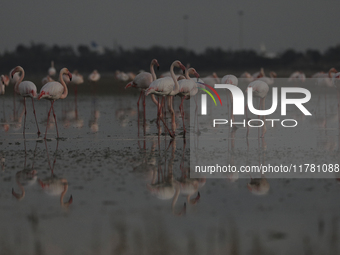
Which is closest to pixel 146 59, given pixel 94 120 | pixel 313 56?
pixel 313 56

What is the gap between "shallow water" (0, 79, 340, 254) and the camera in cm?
421

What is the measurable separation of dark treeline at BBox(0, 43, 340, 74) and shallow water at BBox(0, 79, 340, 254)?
1817 inches

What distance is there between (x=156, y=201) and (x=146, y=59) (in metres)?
63.7

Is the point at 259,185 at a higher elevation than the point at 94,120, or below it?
below

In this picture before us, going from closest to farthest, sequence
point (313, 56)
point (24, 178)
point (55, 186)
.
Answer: point (55, 186) → point (24, 178) → point (313, 56)

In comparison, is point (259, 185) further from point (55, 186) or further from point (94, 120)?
point (94, 120)

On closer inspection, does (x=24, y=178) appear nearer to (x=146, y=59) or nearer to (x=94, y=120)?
(x=94, y=120)

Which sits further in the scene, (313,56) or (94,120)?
(313,56)

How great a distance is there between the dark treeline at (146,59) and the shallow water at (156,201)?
46.2m

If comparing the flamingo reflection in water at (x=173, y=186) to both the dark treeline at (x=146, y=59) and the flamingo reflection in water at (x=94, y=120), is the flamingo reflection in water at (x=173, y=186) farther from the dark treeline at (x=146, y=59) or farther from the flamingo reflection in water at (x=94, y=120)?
the dark treeline at (x=146, y=59)

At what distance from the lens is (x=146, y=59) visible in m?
68.4

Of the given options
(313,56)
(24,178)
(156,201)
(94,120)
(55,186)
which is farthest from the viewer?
(313,56)

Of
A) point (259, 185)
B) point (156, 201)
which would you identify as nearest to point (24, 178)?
point (156, 201)

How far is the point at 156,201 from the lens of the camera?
5.46 metres
